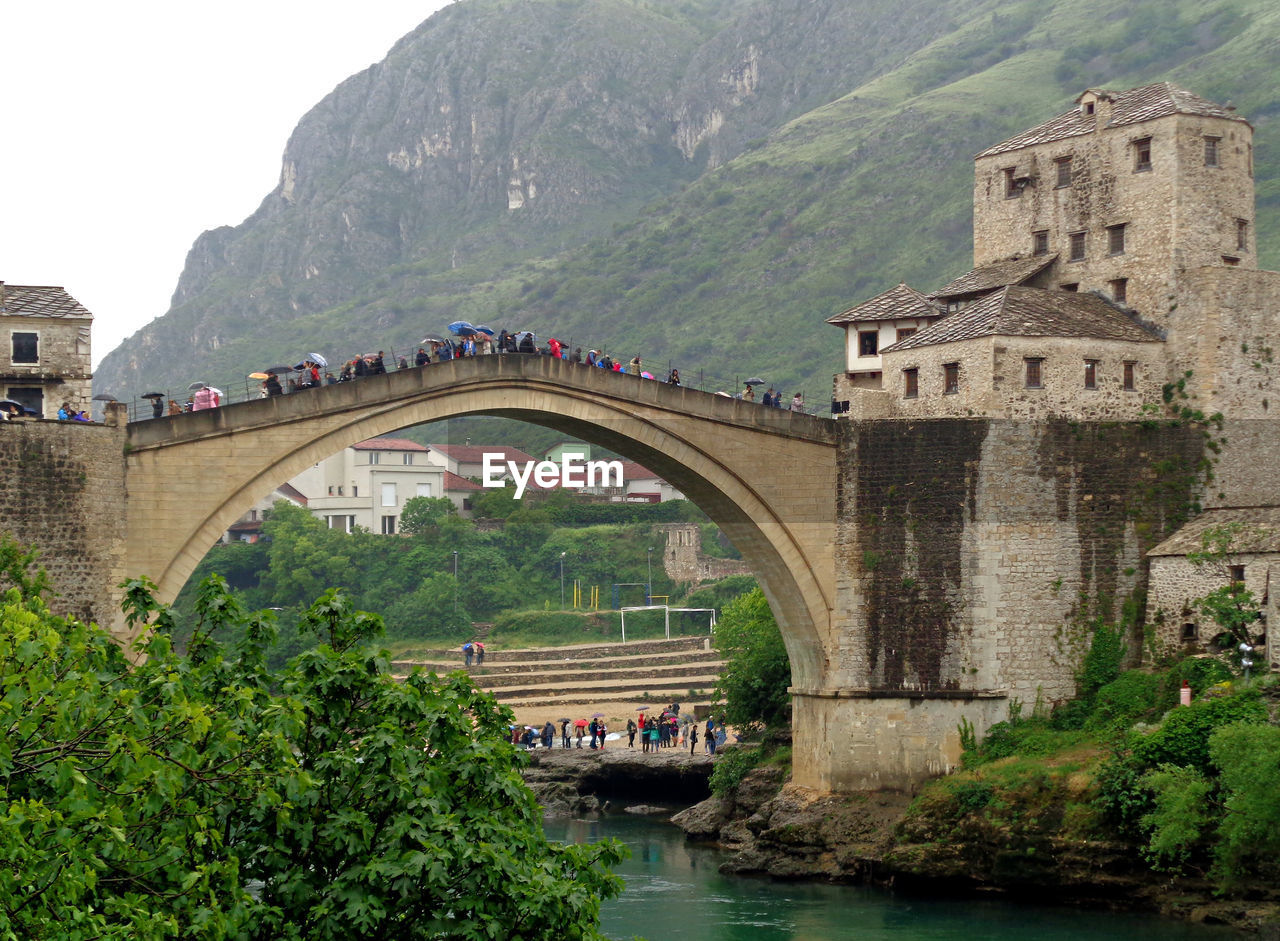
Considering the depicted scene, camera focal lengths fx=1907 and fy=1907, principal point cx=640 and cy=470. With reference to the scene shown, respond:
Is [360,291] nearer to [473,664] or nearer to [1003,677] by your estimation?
[473,664]

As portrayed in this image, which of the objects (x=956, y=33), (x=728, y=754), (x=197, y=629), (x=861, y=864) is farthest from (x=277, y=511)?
(x=956, y=33)

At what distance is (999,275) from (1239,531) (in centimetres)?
983

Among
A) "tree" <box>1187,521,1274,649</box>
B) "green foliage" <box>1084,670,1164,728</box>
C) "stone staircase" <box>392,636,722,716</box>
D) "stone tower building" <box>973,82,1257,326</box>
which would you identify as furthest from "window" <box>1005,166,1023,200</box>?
"stone staircase" <box>392,636,722,716</box>

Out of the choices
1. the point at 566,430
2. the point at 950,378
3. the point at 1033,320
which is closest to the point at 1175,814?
the point at 950,378

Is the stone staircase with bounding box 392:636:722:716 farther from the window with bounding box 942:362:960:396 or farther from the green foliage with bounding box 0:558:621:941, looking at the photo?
the green foliage with bounding box 0:558:621:941

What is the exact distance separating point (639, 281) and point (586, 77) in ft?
176

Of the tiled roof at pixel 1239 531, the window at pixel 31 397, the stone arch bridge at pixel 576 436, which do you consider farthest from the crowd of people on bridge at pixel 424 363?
the tiled roof at pixel 1239 531

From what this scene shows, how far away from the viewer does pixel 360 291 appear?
621 ft

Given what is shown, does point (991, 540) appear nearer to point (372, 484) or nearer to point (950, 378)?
point (950, 378)

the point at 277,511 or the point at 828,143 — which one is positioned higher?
the point at 828,143

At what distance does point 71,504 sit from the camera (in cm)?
3716

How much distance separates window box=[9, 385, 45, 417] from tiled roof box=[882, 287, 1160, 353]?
65.3ft

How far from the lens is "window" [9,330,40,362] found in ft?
131
